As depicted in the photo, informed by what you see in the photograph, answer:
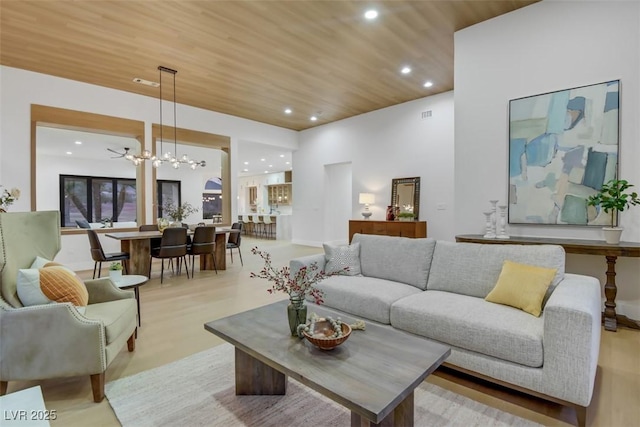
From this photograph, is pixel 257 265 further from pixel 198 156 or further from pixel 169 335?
pixel 198 156

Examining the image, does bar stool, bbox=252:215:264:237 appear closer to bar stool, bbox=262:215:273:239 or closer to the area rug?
bar stool, bbox=262:215:273:239

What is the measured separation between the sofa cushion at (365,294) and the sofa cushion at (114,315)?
155 cm

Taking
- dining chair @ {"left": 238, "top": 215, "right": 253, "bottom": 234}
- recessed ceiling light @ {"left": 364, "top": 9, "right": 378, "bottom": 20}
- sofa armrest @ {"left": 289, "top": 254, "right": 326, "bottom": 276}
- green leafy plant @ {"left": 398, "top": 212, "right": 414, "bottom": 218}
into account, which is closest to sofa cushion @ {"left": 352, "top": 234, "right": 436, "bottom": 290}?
sofa armrest @ {"left": 289, "top": 254, "right": 326, "bottom": 276}

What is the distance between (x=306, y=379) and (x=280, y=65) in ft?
15.3

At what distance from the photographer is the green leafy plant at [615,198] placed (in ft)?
9.38

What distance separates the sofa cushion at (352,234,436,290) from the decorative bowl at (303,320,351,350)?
4.67 ft

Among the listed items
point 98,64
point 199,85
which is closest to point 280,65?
point 199,85

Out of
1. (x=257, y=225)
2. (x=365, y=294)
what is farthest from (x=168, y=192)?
(x=365, y=294)

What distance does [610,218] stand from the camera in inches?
120

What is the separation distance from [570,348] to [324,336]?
129 centimetres

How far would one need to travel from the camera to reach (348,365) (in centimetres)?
145

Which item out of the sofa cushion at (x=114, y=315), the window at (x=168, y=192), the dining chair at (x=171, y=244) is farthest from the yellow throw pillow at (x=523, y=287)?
the window at (x=168, y=192)

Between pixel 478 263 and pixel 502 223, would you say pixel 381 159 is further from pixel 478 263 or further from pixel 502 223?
pixel 478 263

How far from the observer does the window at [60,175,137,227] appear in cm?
973
